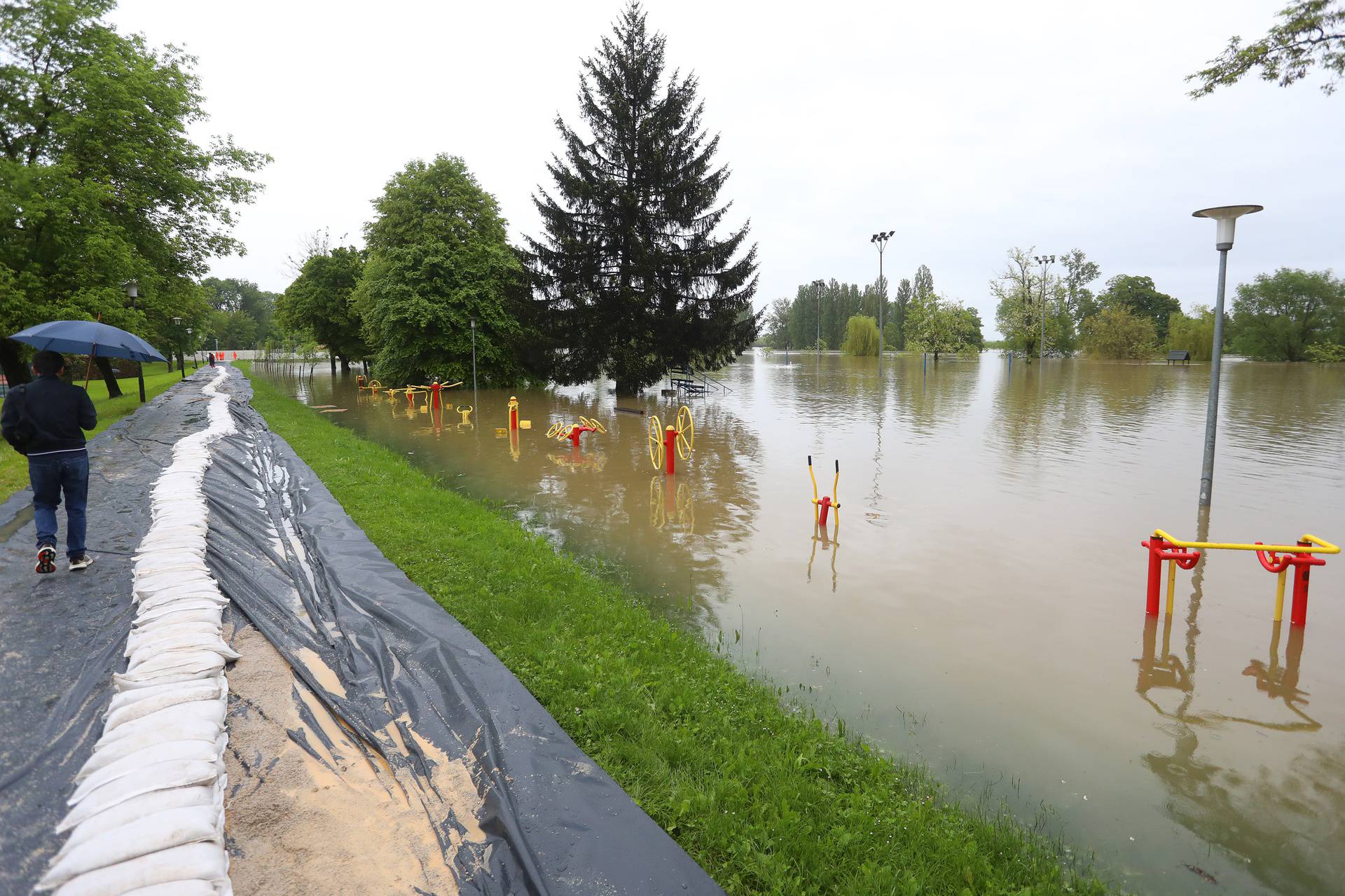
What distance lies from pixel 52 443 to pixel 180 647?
118 inches

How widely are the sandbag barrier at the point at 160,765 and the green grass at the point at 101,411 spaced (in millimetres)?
6056

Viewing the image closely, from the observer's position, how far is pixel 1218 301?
8.91 meters

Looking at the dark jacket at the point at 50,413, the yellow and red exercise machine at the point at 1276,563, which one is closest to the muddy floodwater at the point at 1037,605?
the yellow and red exercise machine at the point at 1276,563

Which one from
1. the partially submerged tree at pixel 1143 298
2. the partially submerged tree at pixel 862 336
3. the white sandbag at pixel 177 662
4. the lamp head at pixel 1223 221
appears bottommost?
the white sandbag at pixel 177 662

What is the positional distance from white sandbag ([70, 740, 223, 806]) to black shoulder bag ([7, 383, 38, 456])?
393 centimetres

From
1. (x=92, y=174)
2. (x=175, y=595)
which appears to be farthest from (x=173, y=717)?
(x=92, y=174)

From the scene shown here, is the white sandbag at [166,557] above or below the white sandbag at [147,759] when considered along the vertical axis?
above

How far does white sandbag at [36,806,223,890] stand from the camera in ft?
8.45

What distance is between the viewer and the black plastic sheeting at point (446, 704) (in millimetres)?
2893

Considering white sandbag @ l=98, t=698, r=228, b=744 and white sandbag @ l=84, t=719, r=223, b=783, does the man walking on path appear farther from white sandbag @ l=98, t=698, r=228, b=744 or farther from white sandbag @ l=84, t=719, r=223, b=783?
white sandbag @ l=84, t=719, r=223, b=783

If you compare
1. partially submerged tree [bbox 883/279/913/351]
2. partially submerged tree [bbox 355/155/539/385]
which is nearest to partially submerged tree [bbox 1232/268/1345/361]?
partially submerged tree [bbox 883/279/913/351]

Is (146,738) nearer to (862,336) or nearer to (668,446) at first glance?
(668,446)

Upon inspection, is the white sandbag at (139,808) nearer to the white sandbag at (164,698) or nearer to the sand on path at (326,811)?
the sand on path at (326,811)

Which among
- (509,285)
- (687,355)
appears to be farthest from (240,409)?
(687,355)
